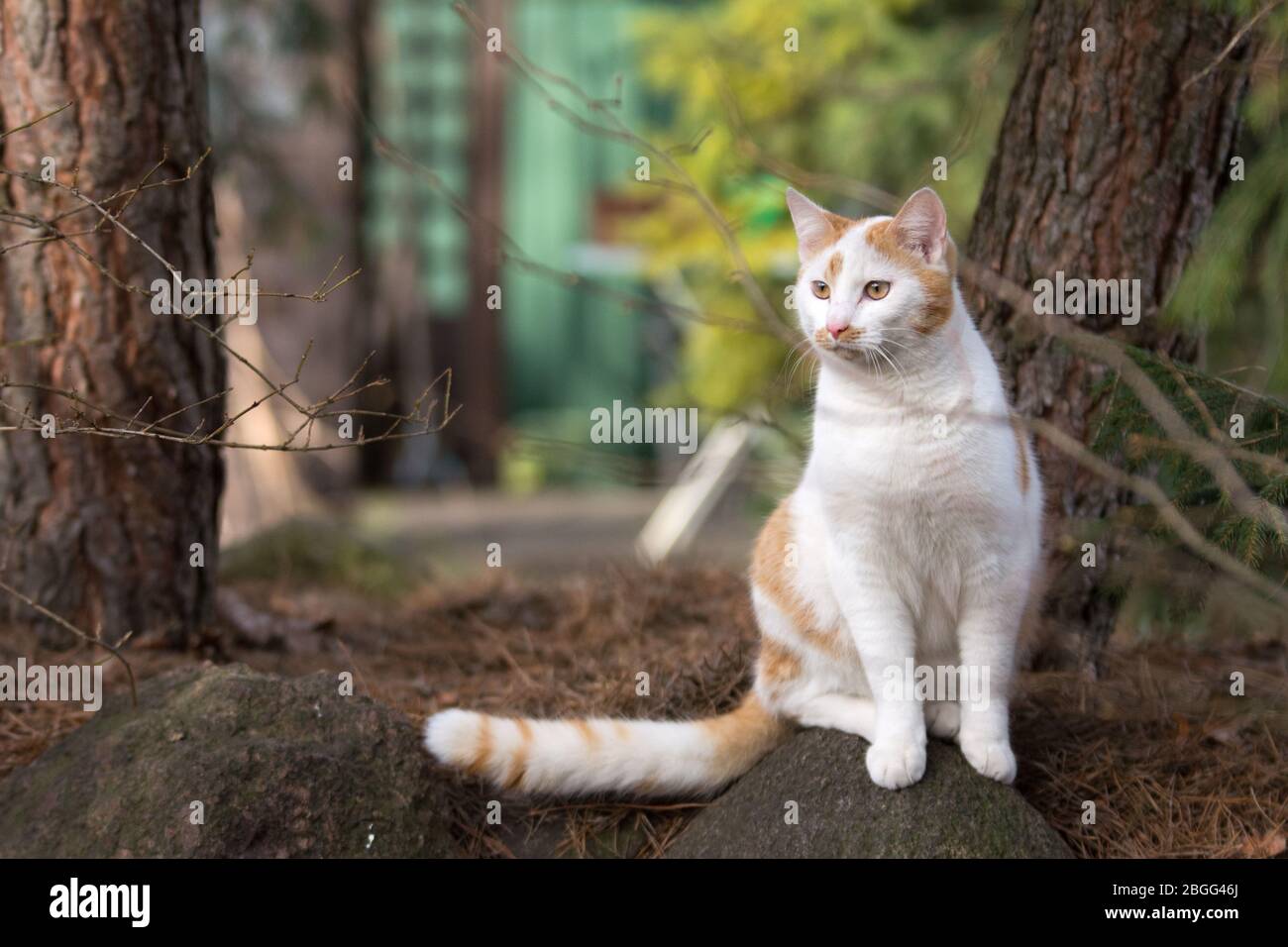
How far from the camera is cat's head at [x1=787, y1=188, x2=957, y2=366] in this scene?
8.29ft

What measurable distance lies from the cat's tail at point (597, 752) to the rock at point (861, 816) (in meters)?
0.10

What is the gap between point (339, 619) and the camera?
410cm

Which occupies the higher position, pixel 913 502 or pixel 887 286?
pixel 887 286

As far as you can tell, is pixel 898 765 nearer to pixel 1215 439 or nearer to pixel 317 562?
pixel 1215 439

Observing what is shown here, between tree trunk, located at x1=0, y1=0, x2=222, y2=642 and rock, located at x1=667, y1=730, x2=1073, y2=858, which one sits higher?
tree trunk, located at x1=0, y1=0, x2=222, y2=642

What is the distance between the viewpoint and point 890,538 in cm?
256

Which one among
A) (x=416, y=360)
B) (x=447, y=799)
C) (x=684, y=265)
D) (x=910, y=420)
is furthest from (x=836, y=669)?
(x=416, y=360)

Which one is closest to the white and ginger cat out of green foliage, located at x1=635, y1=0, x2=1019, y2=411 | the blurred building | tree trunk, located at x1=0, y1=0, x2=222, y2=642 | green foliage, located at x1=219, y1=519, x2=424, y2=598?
tree trunk, located at x1=0, y1=0, x2=222, y2=642

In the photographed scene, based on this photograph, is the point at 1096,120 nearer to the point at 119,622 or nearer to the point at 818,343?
the point at 818,343

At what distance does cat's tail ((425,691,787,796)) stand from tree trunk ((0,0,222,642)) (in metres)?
1.13

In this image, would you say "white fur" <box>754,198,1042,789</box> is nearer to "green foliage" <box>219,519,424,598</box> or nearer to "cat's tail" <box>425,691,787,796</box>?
"cat's tail" <box>425,691,787,796</box>

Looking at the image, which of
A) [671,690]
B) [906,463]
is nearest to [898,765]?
[906,463]

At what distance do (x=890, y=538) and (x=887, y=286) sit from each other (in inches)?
20.1

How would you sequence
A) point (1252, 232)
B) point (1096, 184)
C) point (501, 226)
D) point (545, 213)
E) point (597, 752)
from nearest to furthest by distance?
point (597, 752)
point (1252, 232)
point (1096, 184)
point (501, 226)
point (545, 213)
